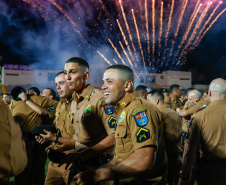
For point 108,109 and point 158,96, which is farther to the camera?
point 158,96

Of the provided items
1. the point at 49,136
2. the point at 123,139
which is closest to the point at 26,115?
the point at 49,136

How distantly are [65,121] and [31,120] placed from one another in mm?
2234

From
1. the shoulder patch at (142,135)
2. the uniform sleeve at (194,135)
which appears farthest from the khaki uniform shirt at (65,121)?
the shoulder patch at (142,135)

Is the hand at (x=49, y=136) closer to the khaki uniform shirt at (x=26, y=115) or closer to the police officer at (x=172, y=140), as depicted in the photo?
the police officer at (x=172, y=140)

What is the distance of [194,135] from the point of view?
345 cm

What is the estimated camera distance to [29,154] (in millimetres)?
5875

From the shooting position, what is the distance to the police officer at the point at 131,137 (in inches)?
83.4

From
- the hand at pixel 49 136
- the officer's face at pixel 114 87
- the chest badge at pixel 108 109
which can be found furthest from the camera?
the hand at pixel 49 136

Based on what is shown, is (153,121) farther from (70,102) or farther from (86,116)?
(70,102)

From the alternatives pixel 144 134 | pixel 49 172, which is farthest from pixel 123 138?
pixel 49 172

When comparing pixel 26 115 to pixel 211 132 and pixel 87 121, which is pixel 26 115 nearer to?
pixel 87 121

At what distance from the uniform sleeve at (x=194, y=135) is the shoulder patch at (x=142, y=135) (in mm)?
1521

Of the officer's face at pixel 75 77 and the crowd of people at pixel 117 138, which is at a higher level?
the officer's face at pixel 75 77

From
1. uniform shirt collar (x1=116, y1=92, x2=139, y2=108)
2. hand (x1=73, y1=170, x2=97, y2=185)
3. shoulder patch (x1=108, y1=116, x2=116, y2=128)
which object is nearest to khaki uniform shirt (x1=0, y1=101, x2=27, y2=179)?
hand (x1=73, y1=170, x2=97, y2=185)
